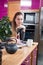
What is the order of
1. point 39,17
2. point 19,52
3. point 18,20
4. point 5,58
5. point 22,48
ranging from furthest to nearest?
Answer: point 39,17, point 18,20, point 22,48, point 19,52, point 5,58

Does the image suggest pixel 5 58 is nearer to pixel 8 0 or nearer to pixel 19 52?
pixel 19 52

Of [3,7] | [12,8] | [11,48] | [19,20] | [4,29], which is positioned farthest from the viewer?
[12,8]

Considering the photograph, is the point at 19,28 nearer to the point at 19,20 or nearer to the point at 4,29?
the point at 19,20

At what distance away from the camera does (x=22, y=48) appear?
3.05 meters

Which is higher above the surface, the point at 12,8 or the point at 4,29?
the point at 12,8

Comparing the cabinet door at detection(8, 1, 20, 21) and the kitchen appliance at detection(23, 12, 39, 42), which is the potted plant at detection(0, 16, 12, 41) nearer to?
the kitchen appliance at detection(23, 12, 39, 42)

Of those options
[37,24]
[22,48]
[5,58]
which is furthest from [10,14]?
[5,58]

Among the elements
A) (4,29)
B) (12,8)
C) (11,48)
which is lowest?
(11,48)

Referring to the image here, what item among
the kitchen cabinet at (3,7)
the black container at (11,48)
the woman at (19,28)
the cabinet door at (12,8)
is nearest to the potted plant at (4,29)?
the black container at (11,48)

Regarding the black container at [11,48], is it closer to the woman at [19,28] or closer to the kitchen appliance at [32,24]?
the woman at [19,28]

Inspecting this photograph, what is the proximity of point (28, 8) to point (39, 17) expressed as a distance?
592mm

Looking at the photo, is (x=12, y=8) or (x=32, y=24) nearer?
(x=32, y=24)

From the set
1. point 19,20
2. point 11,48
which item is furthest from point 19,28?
point 11,48

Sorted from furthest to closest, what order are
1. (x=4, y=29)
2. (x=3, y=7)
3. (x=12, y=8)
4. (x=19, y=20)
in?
(x=12, y=8) → (x=3, y=7) → (x=19, y=20) → (x=4, y=29)
